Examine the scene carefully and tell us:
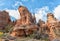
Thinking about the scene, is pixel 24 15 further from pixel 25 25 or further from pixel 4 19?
pixel 4 19

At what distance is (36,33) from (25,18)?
23.4 ft

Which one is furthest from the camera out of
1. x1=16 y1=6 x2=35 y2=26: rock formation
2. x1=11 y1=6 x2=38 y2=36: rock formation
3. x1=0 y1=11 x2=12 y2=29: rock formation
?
x1=0 y1=11 x2=12 y2=29: rock formation

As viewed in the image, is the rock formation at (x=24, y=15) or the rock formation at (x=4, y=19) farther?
the rock formation at (x=4, y=19)

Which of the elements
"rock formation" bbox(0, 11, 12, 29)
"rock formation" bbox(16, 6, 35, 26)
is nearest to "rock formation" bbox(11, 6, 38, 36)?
"rock formation" bbox(16, 6, 35, 26)

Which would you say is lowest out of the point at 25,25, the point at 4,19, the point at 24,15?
the point at 25,25

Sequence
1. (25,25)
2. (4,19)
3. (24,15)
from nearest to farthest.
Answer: (25,25), (24,15), (4,19)

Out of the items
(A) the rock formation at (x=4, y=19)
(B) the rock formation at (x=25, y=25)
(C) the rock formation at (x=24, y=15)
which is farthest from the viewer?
(A) the rock formation at (x=4, y=19)

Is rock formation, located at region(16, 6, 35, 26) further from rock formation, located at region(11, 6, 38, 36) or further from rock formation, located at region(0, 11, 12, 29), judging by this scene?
rock formation, located at region(0, 11, 12, 29)

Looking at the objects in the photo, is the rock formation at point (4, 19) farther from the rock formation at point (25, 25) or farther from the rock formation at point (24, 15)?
the rock formation at point (25, 25)

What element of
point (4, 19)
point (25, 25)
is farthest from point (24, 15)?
point (4, 19)

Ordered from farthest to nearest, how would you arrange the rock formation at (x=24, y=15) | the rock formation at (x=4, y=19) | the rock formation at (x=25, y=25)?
the rock formation at (x=4, y=19) < the rock formation at (x=24, y=15) < the rock formation at (x=25, y=25)

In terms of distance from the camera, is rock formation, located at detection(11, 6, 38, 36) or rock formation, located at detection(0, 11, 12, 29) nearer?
rock formation, located at detection(11, 6, 38, 36)

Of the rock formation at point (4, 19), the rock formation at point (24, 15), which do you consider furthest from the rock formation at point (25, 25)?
the rock formation at point (4, 19)

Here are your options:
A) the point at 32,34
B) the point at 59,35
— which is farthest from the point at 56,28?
the point at 32,34
